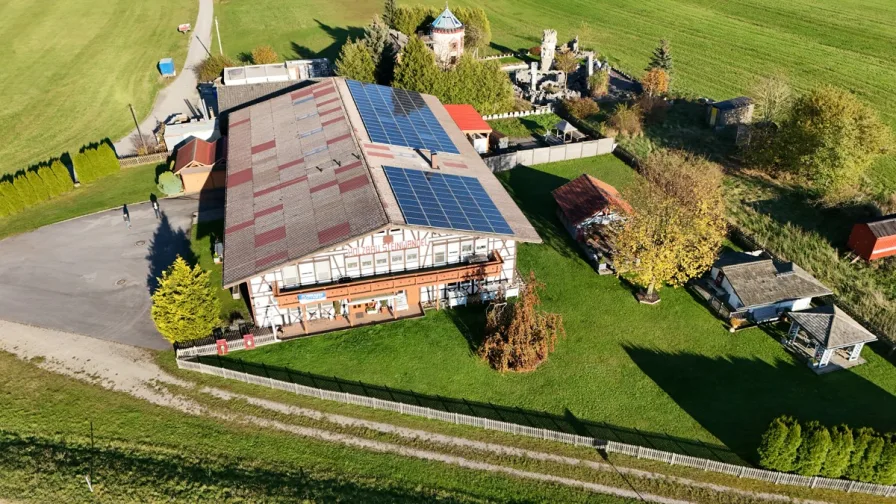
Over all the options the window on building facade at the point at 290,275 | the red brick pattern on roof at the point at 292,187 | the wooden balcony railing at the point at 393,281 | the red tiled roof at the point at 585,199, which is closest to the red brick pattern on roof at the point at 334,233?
the red brick pattern on roof at the point at 292,187

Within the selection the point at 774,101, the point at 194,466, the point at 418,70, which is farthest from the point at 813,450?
the point at 418,70

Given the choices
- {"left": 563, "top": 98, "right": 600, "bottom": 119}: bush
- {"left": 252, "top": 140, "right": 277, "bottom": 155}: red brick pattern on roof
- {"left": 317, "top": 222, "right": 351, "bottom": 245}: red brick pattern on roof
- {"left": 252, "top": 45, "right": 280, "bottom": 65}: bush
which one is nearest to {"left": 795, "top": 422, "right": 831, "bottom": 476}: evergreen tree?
{"left": 317, "top": 222, "right": 351, "bottom": 245}: red brick pattern on roof

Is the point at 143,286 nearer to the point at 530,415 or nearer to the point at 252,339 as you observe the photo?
the point at 252,339

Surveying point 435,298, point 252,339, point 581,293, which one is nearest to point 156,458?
point 252,339

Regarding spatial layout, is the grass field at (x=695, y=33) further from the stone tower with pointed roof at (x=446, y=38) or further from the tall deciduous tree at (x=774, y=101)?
the stone tower with pointed roof at (x=446, y=38)

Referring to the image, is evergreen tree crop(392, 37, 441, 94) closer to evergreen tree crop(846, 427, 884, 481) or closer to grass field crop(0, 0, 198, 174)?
grass field crop(0, 0, 198, 174)
